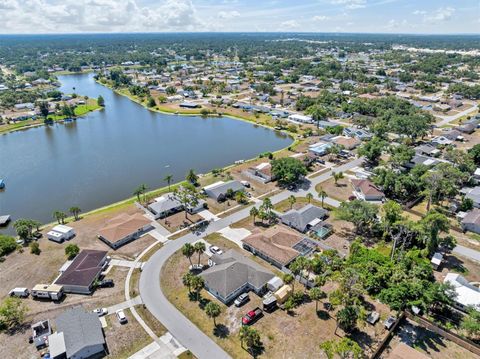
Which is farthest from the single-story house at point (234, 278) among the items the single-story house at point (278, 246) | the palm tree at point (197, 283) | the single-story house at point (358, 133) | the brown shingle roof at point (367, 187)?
the single-story house at point (358, 133)

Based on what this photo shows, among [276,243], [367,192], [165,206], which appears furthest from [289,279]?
[367,192]

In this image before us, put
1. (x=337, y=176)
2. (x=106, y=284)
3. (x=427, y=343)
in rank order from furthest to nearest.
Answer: (x=337, y=176) < (x=106, y=284) < (x=427, y=343)

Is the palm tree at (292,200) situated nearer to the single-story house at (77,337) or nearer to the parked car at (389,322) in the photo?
the parked car at (389,322)

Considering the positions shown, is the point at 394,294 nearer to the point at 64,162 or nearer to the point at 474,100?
the point at 64,162

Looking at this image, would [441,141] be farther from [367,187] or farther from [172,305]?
[172,305]

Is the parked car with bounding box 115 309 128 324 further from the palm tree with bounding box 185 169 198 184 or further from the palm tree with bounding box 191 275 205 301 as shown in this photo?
the palm tree with bounding box 185 169 198 184

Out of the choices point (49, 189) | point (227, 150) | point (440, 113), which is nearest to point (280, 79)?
point (440, 113)

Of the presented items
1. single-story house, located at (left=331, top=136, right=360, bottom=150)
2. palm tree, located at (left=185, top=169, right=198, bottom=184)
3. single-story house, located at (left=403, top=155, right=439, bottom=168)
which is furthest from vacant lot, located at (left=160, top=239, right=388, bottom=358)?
single-story house, located at (left=331, top=136, right=360, bottom=150)
